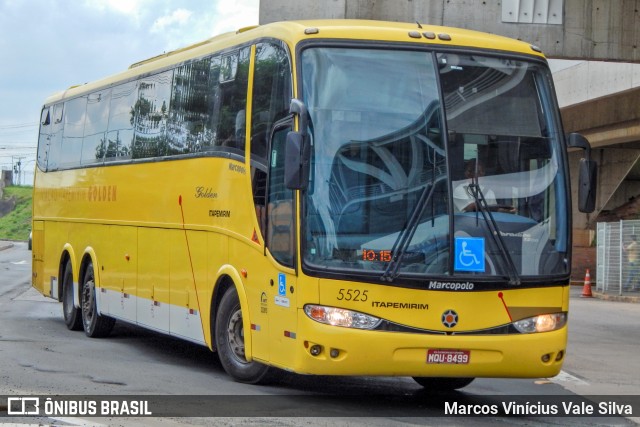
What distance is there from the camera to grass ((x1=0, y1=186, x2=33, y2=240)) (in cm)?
9600

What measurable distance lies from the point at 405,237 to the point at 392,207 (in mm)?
294

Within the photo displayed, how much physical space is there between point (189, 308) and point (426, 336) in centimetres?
405

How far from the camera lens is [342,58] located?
11.3m

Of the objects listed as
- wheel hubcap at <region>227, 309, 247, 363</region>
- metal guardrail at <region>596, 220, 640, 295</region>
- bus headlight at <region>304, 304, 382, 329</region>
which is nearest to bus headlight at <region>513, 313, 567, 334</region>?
bus headlight at <region>304, 304, 382, 329</region>

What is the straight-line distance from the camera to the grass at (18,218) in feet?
315

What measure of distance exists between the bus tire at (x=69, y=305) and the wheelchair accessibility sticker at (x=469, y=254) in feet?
30.7

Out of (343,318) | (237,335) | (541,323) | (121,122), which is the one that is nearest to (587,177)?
(541,323)

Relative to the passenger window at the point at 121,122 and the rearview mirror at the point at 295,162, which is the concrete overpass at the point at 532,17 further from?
the rearview mirror at the point at 295,162

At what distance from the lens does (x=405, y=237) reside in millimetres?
10719

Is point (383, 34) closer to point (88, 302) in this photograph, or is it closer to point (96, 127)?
point (96, 127)

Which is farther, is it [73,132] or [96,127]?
[73,132]

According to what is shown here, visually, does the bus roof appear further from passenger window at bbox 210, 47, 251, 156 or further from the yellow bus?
passenger window at bbox 210, 47, 251, 156

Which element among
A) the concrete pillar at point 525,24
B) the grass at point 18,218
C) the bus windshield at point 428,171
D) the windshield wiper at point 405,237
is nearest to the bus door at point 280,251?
the bus windshield at point 428,171

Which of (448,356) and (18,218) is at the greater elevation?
(18,218)
